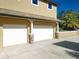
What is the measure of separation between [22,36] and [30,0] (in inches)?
199

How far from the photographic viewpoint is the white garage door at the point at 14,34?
13438 millimetres

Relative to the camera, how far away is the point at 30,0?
56.1 ft

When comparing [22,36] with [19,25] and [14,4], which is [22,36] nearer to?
[19,25]

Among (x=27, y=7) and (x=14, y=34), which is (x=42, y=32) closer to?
(x=27, y=7)

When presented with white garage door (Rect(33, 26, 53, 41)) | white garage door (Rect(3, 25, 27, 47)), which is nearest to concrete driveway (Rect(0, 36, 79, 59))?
white garage door (Rect(3, 25, 27, 47))

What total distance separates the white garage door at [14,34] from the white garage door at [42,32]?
7.08ft

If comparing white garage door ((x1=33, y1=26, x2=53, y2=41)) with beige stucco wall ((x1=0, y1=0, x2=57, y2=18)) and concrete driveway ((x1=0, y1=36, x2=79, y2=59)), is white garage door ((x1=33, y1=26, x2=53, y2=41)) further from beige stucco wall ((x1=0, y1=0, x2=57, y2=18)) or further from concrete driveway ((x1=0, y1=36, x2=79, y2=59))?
concrete driveway ((x1=0, y1=36, x2=79, y2=59))

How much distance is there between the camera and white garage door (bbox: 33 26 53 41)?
17603 mm

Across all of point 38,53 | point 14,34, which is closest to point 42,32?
point 14,34

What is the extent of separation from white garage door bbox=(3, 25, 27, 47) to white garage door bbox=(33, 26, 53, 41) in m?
2.16

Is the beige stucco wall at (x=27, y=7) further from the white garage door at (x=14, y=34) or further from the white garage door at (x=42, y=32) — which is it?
the white garage door at (x=14, y=34)

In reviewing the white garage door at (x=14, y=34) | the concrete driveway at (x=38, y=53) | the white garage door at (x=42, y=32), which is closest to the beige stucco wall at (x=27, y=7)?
the white garage door at (x=42, y=32)

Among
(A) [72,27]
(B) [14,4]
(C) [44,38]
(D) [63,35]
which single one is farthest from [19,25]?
(A) [72,27]

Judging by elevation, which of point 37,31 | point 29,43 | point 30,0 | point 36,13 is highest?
point 30,0
